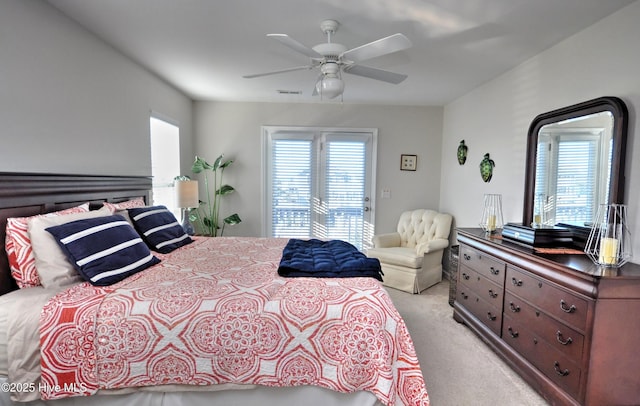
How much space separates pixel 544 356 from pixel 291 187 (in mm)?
3566

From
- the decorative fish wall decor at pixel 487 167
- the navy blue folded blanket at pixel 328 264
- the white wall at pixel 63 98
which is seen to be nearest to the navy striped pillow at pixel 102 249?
the white wall at pixel 63 98

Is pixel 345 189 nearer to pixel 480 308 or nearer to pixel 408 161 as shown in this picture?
pixel 408 161

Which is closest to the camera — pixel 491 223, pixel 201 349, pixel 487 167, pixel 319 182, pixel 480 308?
pixel 201 349

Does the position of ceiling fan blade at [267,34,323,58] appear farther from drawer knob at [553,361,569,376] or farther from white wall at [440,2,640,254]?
drawer knob at [553,361,569,376]

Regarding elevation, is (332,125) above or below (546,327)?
above

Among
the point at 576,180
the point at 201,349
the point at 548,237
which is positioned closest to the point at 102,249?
the point at 201,349

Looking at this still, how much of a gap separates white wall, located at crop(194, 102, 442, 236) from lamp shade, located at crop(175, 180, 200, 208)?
1.04 metres

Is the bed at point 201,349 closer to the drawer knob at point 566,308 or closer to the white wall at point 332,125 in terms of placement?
the drawer knob at point 566,308

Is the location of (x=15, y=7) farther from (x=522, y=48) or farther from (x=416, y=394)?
(x=522, y=48)

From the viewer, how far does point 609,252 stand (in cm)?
167

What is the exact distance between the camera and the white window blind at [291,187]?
4.57m

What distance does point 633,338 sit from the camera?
5.17 feet

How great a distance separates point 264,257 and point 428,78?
269 cm

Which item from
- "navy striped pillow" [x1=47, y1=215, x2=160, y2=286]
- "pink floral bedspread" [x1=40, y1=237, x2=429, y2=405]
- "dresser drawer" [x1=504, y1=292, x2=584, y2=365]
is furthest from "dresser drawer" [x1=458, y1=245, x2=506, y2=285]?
"navy striped pillow" [x1=47, y1=215, x2=160, y2=286]
